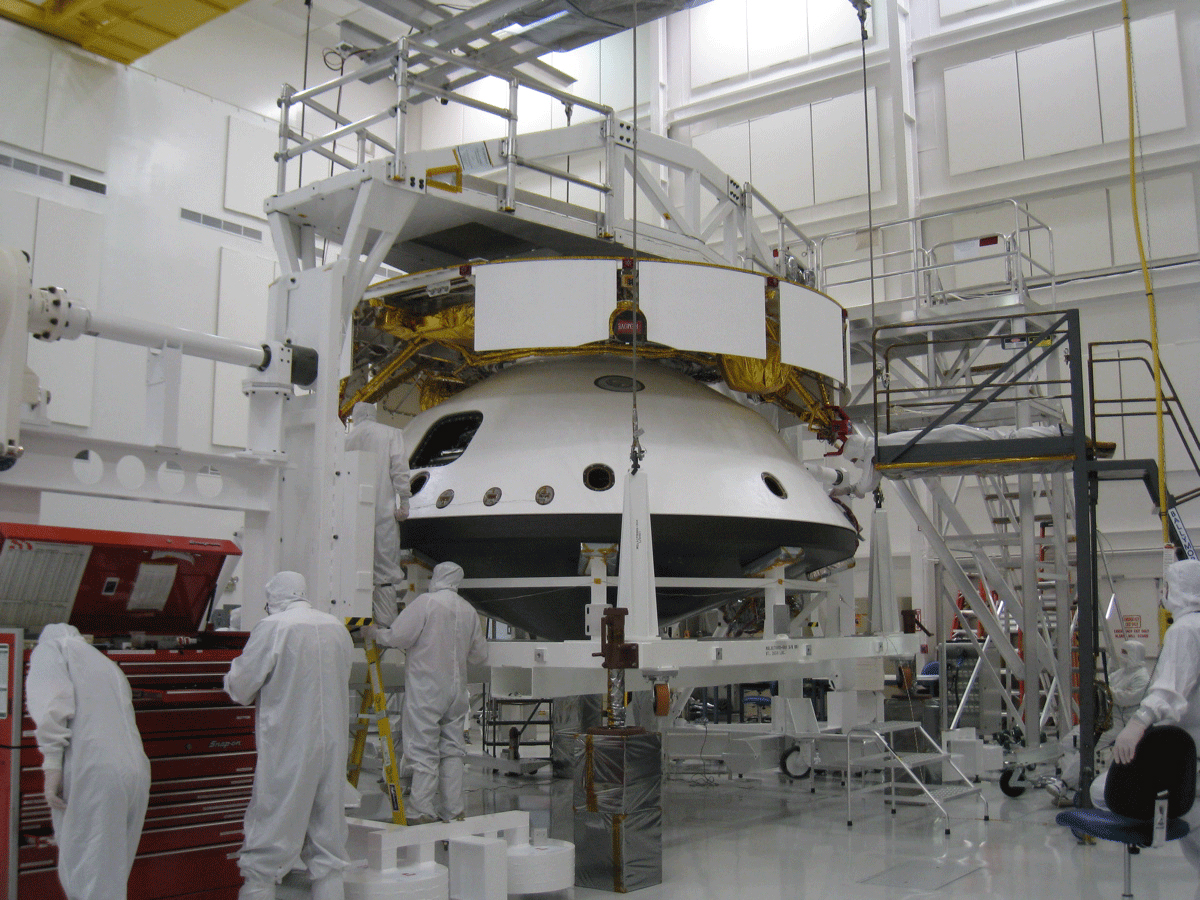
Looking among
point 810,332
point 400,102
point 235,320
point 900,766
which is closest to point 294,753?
point 400,102

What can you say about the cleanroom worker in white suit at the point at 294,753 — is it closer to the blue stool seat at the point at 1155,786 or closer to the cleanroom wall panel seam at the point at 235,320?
the blue stool seat at the point at 1155,786

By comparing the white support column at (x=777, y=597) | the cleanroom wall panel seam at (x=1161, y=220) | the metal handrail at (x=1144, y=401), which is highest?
the cleanroom wall panel seam at (x=1161, y=220)

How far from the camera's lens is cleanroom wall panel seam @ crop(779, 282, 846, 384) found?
8.68 meters

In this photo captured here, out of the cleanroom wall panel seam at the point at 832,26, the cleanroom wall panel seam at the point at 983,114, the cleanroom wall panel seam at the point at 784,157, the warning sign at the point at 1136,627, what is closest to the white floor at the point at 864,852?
the warning sign at the point at 1136,627

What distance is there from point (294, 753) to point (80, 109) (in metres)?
12.5

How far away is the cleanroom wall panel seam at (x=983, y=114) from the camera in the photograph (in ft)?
57.9

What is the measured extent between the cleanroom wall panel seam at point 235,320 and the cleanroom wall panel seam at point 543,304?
869 cm

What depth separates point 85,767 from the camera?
468 centimetres

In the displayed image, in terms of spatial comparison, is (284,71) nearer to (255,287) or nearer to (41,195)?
(255,287)

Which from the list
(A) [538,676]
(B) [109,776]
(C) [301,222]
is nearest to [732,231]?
(C) [301,222]

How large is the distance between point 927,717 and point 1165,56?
35.2 feet

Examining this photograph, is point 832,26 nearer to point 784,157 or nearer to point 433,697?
point 784,157

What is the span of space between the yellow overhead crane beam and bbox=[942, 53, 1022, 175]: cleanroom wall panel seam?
11198 mm

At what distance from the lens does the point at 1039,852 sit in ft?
25.4
